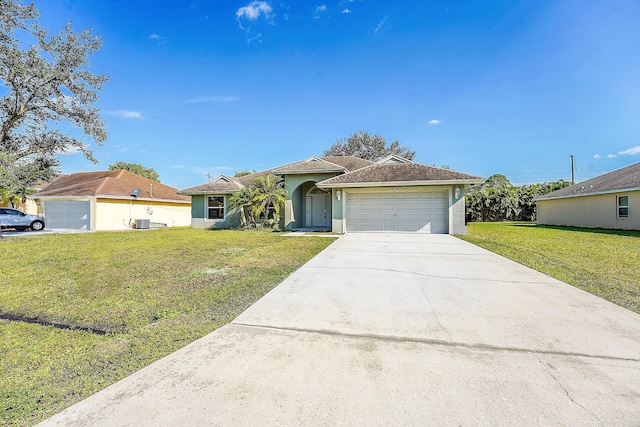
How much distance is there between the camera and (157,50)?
15.1 m

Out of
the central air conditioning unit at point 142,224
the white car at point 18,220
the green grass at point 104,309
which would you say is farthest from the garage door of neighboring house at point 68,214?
the green grass at point 104,309

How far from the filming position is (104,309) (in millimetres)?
4246

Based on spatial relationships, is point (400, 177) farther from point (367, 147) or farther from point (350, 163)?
point (367, 147)

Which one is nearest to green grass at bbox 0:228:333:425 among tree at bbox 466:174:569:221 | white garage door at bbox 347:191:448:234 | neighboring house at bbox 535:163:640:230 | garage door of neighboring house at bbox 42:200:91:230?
white garage door at bbox 347:191:448:234

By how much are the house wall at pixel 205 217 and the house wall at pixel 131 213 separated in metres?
5.80

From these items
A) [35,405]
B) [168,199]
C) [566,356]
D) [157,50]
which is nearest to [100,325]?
[35,405]

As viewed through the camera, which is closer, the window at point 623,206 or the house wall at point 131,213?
the window at point 623,206

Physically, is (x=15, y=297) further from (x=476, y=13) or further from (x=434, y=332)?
(x=476, y=13)

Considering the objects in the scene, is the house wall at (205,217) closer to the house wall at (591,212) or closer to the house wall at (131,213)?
the house wall at (131,213)

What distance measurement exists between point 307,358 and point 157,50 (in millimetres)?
18589

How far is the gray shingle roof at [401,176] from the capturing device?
13084 millimetres

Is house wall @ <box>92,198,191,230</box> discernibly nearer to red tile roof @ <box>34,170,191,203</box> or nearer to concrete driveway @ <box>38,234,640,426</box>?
red tile roof @ <box>34,170,191,203</box>

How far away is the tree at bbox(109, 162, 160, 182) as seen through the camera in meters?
45.6

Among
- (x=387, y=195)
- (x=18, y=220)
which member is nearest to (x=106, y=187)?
(x=18, y=220)
